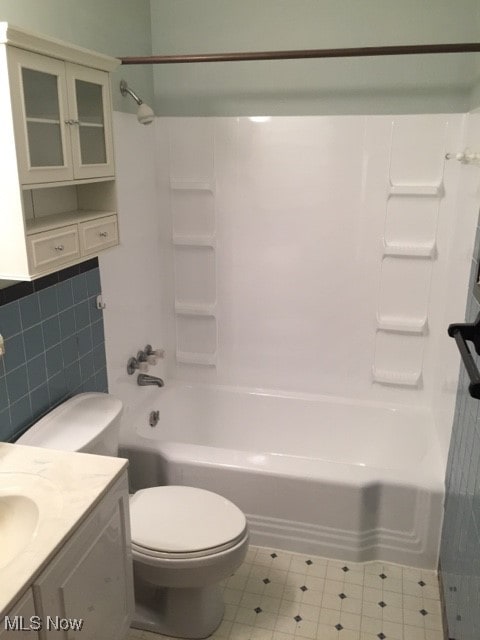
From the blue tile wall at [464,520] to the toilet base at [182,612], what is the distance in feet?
2.61

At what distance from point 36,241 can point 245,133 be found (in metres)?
1.42

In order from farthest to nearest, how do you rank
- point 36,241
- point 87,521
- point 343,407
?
point 343,407 → point 36,241 → point 87,521

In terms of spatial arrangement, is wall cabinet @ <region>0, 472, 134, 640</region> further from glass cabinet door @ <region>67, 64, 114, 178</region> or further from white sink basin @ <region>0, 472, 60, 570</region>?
glass cabinet door @ <region>67, 64, 114, 178</region>

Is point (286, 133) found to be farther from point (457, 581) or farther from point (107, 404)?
point (457, 581)

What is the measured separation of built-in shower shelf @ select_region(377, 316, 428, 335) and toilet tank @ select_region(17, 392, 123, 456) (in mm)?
1354

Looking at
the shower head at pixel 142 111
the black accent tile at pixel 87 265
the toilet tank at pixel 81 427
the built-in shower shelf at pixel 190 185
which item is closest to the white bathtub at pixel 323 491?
the toilet tank at pixel 81 427

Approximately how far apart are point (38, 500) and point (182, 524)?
25.2 inches

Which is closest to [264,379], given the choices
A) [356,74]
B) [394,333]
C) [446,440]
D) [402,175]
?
[394,333]

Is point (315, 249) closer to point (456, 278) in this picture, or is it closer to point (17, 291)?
point (456, 278)

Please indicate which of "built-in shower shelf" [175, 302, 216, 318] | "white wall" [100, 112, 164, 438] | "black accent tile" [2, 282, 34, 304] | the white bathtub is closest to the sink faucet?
"white wall" [100, 112, 164, 438]

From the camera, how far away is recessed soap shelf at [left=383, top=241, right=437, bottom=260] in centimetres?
253

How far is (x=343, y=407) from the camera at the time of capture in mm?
2787

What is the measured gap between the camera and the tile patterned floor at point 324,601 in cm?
191

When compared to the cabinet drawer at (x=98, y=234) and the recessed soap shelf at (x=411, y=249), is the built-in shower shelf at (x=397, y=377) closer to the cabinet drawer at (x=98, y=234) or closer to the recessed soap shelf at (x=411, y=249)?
the recessed soap shelf at (x=411, y=249)
